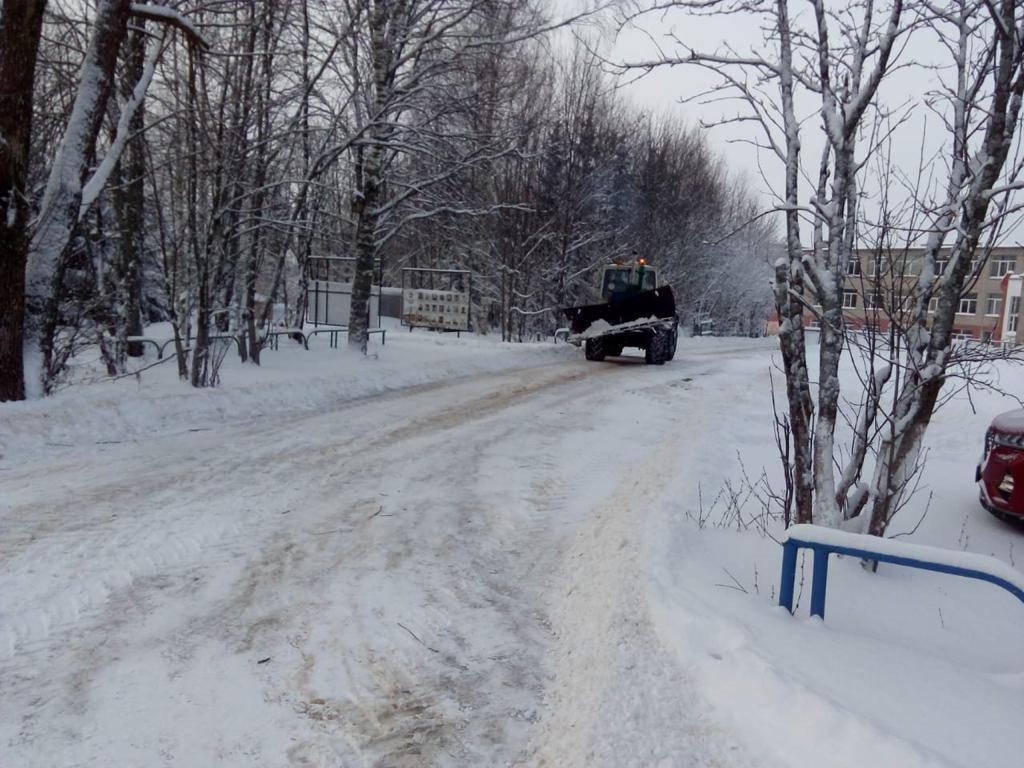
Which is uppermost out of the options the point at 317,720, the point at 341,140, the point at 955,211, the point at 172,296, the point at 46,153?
the point at 341,140

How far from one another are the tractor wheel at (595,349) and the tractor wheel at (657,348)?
122cm

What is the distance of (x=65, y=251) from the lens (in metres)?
8.30

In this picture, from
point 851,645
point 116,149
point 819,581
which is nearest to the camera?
point 851,645

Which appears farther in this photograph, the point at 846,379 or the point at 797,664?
the point at 846,379

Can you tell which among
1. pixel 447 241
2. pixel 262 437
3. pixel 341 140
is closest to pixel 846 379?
pixel 341 140

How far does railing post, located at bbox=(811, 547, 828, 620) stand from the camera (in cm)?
336

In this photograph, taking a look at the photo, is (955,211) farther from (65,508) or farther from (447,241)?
(447,241)

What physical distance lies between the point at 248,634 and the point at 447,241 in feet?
91.3

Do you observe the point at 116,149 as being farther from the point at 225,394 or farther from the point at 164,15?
the point at 225,394

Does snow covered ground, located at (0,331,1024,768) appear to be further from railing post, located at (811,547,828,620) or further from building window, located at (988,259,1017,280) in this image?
building window, located at (988,259,1017,280)

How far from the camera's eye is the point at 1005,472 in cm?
548

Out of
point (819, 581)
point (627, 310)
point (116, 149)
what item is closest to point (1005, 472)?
point (819, 581)

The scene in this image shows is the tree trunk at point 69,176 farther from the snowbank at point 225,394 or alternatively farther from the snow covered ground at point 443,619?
the snow covered ground at point 443,619

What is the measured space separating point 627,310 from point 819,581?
16.4 metres
